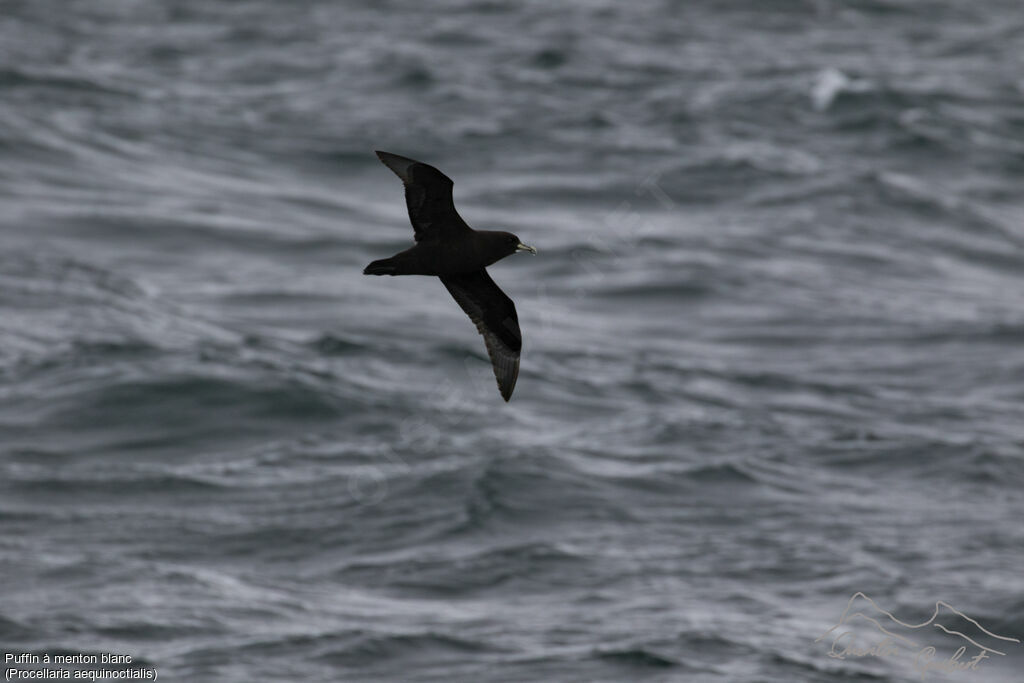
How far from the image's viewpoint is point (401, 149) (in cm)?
3809

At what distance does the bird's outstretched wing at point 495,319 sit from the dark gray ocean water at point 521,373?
24.7 ft

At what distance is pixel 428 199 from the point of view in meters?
9.47

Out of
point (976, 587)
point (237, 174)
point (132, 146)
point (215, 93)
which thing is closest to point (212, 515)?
point (976, 587)

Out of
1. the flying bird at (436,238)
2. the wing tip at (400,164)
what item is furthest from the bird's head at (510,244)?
the wing tip at (400,164)

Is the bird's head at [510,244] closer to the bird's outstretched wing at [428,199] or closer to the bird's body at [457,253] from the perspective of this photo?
the bird's body at [457,253]

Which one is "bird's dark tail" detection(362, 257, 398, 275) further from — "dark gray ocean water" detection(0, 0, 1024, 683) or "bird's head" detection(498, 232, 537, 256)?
"dark gray ocean water" detection(0, 0, 1024, 683)

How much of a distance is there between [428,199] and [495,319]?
1444 millimetres

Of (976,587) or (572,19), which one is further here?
(572,19)

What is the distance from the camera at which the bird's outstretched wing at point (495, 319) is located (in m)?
10.6

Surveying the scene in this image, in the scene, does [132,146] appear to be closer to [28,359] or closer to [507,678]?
[28,359]

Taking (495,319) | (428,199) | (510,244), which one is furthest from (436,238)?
(495,319)

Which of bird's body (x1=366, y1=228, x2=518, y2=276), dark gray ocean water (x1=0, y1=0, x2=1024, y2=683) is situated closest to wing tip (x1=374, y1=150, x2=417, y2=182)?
bird's body (x1=366, y1=228, x2=518, y2=276)

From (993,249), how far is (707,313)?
7.57m
